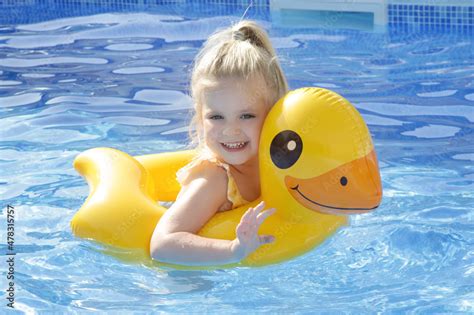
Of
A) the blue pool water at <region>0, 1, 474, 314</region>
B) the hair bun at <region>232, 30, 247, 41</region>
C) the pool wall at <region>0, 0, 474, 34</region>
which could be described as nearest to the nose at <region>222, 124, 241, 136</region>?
the hair bun at <region>232, 30, 247, 41</region>

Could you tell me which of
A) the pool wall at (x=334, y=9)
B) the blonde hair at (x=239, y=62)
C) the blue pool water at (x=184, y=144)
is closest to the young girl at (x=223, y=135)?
the blonde hair at (x=239, y=62)

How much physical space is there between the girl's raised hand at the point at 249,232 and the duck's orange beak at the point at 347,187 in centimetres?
19

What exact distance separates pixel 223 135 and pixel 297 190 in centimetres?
39

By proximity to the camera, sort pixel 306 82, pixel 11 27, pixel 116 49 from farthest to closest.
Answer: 1. pixel 11 27
2. pixel 116 49
3. pixel 306 82

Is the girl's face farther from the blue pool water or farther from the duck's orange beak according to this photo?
the blue pool water

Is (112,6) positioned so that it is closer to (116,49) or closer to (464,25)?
(116,49)

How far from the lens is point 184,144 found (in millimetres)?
5914

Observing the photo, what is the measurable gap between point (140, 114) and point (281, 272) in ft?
10.2

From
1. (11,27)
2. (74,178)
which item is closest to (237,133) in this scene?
(74,178)

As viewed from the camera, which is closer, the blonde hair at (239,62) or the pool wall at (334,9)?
the blonde hair at (239,62)

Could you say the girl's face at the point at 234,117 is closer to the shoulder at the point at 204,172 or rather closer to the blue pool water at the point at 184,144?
the shoulder at the point at 204,172

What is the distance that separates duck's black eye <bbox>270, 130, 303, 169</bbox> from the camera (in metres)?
3.65

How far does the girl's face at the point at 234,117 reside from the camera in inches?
149

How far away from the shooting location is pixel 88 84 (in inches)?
301
